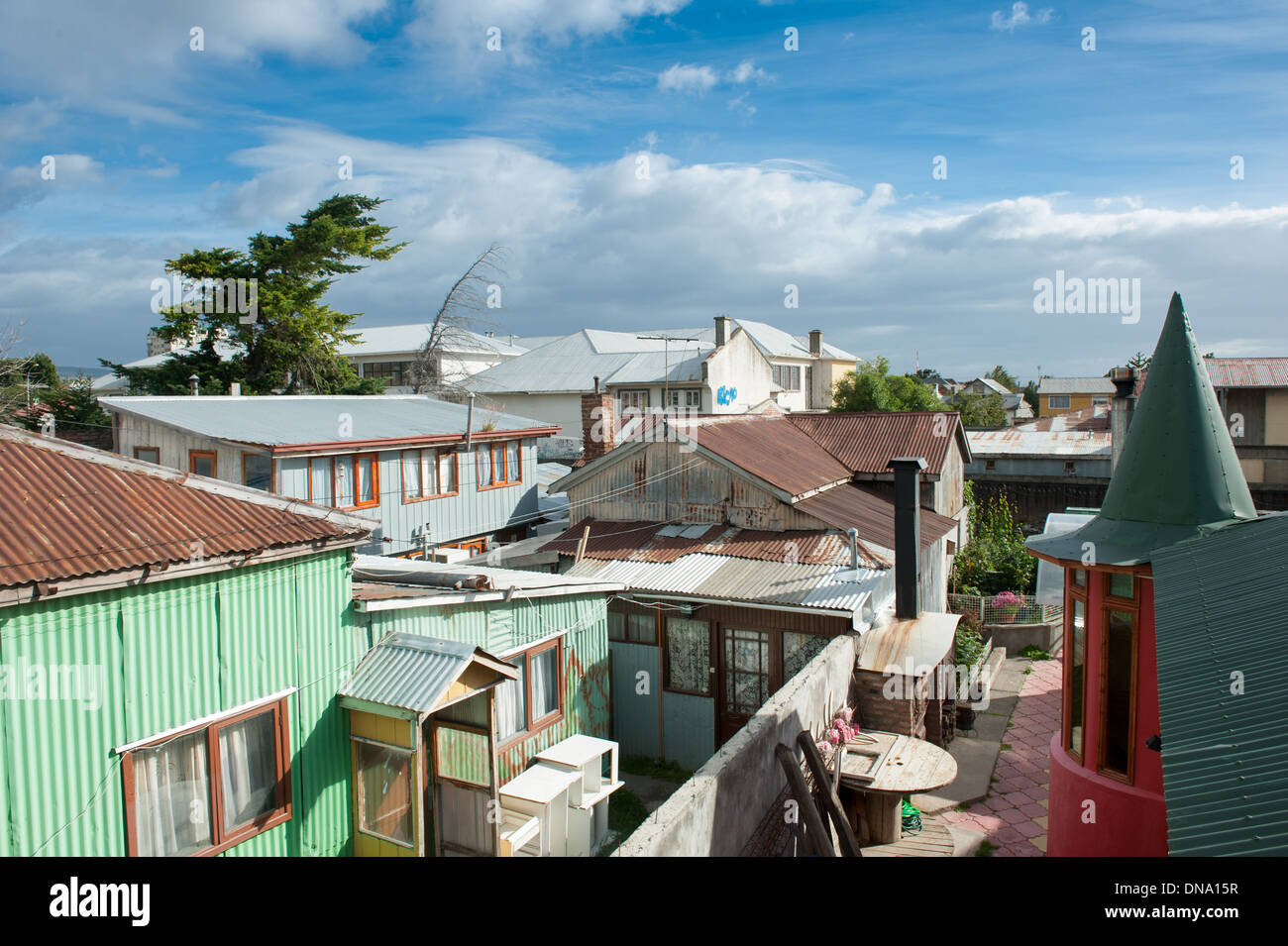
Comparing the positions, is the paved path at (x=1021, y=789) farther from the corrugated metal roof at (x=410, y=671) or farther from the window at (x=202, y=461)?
the window at (x=202, y=461)

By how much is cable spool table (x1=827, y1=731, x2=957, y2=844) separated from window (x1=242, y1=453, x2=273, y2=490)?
11.5m

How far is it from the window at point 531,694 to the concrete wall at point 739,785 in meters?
2.91

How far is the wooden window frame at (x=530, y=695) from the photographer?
34.5 ft

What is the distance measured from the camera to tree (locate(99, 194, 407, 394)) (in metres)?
27.1

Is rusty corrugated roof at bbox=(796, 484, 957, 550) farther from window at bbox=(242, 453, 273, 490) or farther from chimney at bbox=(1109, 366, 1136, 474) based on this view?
window at bbox=(242, 453, 273, 490)

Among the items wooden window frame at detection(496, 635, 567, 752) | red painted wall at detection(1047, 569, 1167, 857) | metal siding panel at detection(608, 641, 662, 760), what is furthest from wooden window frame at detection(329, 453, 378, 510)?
red painted wall at detection(1047, 569, 1167, 857)

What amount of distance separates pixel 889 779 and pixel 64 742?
8.03 m

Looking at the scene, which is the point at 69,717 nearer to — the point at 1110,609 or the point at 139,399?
the point at 1110,609

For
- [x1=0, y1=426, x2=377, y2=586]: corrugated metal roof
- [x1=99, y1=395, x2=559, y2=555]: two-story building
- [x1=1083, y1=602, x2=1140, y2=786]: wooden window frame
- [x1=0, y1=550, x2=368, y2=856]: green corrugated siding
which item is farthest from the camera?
[x1=99, y1=395, x2=559, y2=555]: two-story building

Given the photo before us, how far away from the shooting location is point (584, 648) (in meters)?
Answer: 12.2
